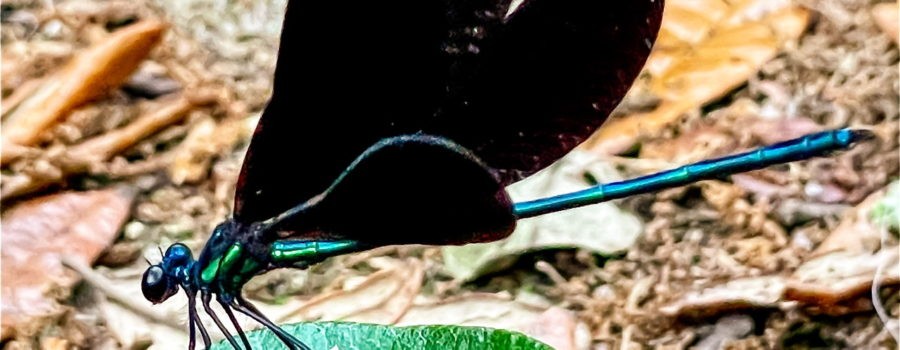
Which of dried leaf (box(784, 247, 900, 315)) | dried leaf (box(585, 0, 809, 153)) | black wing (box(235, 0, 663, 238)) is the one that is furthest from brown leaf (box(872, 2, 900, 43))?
black wing (box(235, 0, 663, 238))

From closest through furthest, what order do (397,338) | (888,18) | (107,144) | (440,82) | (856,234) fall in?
(440,82), (397,338), (856,234), (107,144), (888,18)

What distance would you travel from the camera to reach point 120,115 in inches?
87.7

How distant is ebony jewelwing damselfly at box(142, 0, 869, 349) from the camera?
39.8 inches

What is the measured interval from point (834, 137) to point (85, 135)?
1.51m

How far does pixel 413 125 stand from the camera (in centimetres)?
106

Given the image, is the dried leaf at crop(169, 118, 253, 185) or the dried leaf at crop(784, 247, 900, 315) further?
the dried leaf at crop(169, 118, 253, 185)

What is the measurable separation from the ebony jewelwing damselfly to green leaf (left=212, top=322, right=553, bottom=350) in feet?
0.29

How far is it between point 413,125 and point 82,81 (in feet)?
4.31

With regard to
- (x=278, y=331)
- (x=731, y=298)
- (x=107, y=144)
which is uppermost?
(x=107, y=144)

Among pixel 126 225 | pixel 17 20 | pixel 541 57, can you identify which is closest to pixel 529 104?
pixel 541 57

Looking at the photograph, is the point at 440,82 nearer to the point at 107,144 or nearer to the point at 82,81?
the point at 107,144

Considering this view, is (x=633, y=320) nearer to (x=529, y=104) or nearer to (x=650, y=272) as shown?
(x=650, y=272)

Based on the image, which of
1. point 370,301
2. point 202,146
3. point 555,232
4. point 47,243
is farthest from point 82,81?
A: point 555,232

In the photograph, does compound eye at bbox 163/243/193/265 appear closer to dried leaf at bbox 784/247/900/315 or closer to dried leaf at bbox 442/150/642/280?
dried leaf at bbox 442/150/642/280
